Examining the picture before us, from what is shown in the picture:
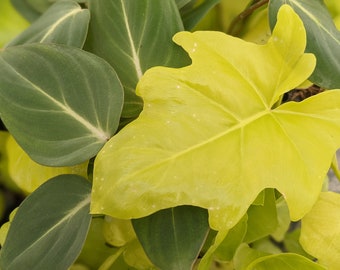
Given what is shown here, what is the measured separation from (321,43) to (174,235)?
0.85 ft

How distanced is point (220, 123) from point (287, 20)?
114mm

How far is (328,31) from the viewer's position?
59cm

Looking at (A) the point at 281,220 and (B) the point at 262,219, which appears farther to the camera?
(A) the point at 281,220

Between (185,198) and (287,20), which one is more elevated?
(287,20)

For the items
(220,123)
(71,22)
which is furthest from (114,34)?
(220,123)

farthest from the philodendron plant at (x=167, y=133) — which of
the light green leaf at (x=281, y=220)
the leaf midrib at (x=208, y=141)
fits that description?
the light green leaf at (x=281, y=220)

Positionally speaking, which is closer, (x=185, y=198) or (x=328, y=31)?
(x=185, y=198)

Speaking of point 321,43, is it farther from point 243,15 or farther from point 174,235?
point 174,235

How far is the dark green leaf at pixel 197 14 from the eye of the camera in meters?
0.60

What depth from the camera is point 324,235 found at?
561 millimetres

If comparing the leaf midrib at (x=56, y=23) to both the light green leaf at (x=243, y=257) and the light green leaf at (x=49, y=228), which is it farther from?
the light green leaf at (x=243, y=257)

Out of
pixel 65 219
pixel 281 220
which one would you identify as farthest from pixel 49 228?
pixel 281 220

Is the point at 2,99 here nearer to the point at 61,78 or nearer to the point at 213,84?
the point at 61,78

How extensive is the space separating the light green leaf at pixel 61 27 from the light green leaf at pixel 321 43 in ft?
0.66
